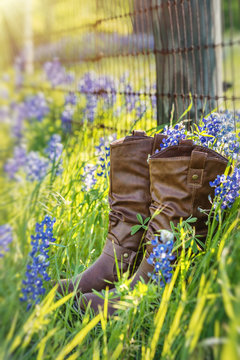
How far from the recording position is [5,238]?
3.07m

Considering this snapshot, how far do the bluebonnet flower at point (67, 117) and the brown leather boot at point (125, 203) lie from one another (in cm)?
247

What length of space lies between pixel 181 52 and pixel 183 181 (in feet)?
4.50

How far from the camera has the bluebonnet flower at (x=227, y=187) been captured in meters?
1.90

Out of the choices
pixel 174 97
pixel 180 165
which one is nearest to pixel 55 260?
pixel 180 165

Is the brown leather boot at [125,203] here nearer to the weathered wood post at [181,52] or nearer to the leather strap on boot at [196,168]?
the leather strap on boot at [196,168]

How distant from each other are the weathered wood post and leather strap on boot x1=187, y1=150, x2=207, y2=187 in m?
1.06

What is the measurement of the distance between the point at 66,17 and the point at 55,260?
4.09m

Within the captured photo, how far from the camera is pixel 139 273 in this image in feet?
7.03

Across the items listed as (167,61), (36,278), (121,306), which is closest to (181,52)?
(167,61)

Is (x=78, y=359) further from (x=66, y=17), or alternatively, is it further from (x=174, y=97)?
(x=66, y=17)

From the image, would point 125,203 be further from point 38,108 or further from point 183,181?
point 38,108

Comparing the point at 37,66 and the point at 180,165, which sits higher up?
the point at 37,66

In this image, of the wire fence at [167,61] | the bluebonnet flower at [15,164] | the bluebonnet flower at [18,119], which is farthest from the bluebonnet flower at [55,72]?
the wire fence at [167,61]

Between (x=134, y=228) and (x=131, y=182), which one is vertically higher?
(x=131, y=182)
